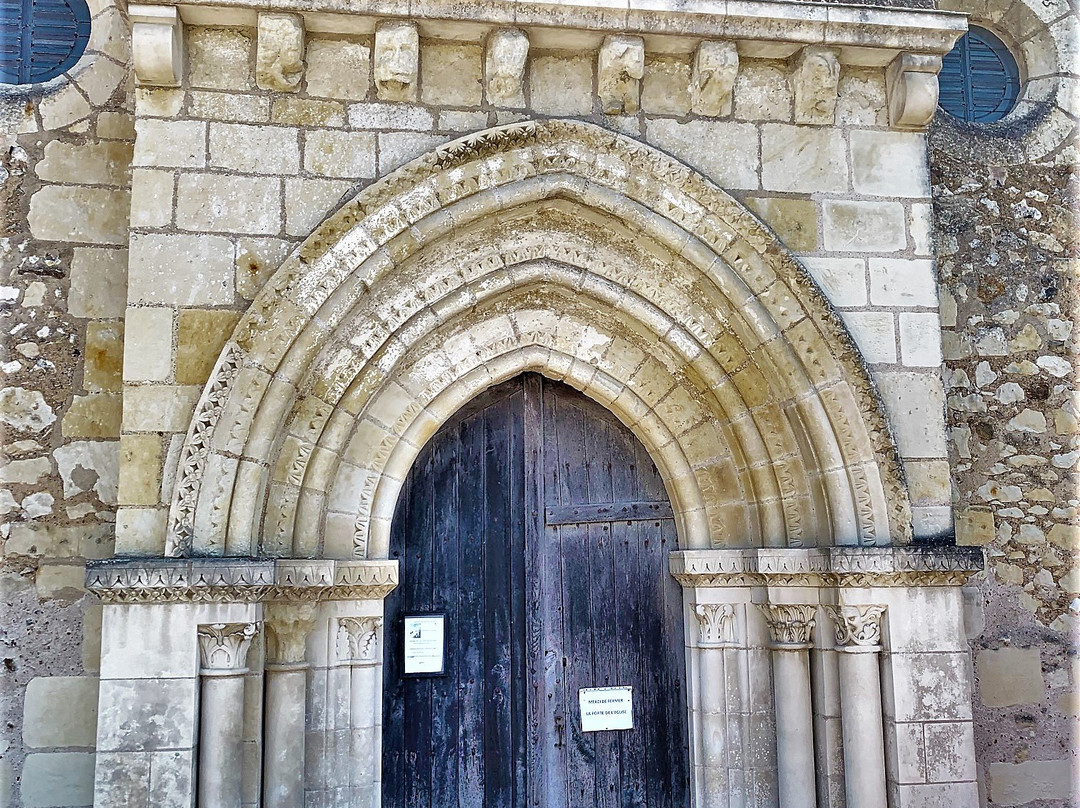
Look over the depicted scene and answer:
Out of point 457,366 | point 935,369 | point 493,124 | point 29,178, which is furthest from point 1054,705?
point 29,178

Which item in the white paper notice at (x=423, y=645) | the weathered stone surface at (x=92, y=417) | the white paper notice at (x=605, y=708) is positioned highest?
the weathered stone surface at (x=92, y=417)

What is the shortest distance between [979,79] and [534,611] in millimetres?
3469

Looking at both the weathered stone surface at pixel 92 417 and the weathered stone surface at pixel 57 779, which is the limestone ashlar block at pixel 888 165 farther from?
the weathered stone surface at pixel 57 779

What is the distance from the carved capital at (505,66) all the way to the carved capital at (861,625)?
92.2 inches

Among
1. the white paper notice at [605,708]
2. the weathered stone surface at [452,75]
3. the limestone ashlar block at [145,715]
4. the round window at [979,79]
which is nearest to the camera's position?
the limestone ashlar block at [145,715]

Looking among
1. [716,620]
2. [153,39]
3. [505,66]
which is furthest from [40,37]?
[716,620]

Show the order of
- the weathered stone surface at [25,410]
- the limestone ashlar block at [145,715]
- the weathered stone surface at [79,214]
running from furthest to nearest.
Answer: the weathered stone surface at [79,214], the weathered stone surface at [25,410], the limestone ashlar block at [145,715]

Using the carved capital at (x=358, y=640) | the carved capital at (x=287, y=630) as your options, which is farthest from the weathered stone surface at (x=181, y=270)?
the carved capital at (x=358, y=640)

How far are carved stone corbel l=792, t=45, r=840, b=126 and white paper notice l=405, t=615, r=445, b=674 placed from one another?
8.50 feet

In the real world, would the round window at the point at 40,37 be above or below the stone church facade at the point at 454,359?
above

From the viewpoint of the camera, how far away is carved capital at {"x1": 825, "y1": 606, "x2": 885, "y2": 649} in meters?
3.71

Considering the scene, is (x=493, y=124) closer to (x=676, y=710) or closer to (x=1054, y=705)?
(x=676, y=710)

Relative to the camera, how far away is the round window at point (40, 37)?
4332 mm

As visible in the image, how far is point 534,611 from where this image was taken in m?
4.19
